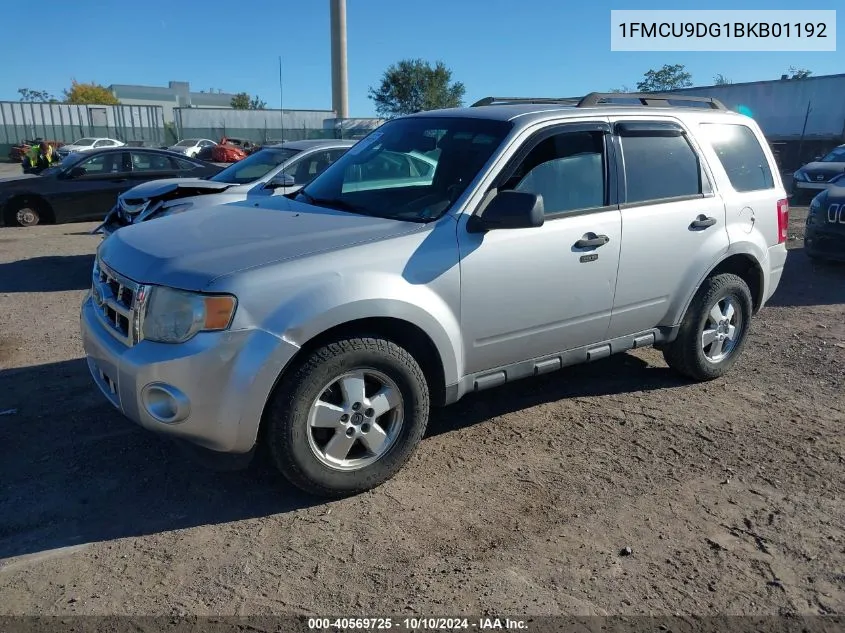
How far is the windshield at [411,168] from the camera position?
394 cm

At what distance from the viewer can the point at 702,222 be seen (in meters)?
4.72

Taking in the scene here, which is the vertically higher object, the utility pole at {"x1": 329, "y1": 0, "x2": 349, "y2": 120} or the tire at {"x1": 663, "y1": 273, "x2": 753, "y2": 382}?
the utility pole at {"x1": 329, "y1": 0, "x2": 349, "y2": 120}

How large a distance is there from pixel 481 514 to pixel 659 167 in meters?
2.57

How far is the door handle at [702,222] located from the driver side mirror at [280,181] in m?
4.71

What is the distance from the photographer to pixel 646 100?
4883mm

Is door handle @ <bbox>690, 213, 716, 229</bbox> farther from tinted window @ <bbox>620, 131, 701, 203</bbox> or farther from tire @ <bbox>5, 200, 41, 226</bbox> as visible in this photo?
→ tire @ <bbox>5, 200, 41, 226</bbox>

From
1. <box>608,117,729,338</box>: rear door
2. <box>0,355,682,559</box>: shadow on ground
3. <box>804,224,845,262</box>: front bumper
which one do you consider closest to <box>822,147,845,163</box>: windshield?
<box>804,224,845,262</box>: front bumper

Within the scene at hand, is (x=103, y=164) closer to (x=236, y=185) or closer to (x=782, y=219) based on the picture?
(x=236, y=185)

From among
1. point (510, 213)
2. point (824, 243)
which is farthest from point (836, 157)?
point (510, 213)

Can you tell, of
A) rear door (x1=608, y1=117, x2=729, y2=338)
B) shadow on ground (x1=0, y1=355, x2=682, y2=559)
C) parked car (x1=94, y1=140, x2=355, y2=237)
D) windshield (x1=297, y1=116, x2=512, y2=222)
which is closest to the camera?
shadow on ground (x1=0, y1=355, x2=682, y2=559)

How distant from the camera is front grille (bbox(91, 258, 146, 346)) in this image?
3248mm

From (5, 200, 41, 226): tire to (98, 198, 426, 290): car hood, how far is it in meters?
9.40

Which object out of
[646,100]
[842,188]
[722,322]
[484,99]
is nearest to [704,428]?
[722,322]

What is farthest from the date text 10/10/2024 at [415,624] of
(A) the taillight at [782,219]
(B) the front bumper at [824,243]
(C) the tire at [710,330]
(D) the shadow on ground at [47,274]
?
(B) the front bumper at [824,243]
